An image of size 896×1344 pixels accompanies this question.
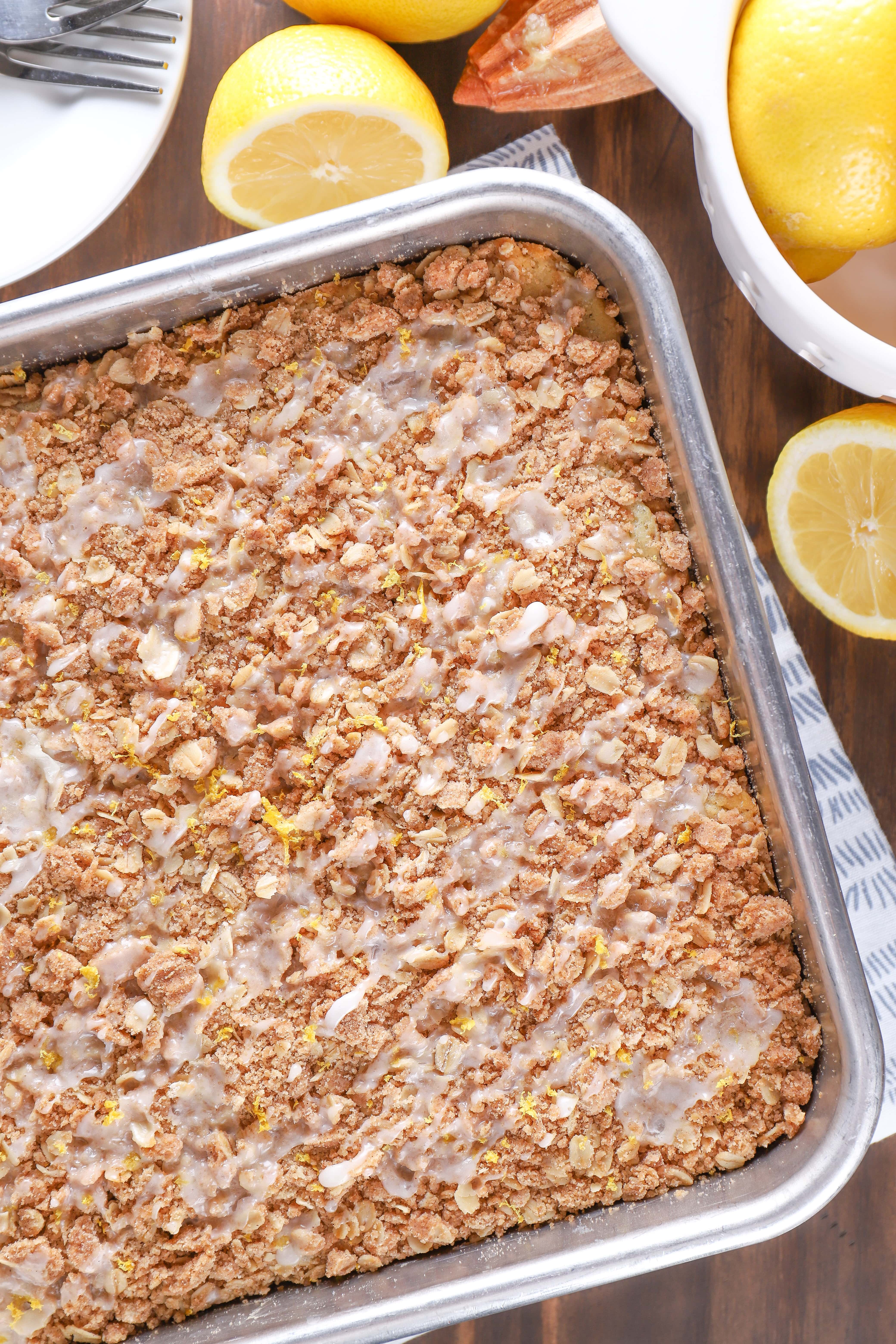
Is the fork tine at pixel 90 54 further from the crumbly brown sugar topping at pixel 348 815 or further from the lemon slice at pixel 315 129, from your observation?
the crumbly brown sugar topping at pixel 348 815

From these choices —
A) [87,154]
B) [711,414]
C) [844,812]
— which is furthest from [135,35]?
[844,812]

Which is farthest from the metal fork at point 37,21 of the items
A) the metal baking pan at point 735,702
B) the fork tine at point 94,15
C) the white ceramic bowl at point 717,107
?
the white ceramic bowl at point 717,107

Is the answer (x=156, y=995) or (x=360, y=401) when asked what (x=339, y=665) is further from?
(x=156, y=995)

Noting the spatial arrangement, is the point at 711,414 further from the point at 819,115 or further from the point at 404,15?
the point at 404,15

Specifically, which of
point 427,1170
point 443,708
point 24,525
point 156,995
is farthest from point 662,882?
point 24,525

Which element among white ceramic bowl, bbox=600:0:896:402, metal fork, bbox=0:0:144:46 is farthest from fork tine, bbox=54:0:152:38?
white ceramic bowl, bbox=600:0:896:402

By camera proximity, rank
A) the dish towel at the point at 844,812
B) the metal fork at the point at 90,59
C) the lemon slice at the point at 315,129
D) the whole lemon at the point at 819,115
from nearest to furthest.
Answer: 1. the whole lemon at the point at 819,115
2. the lemon slice at the point at 315,129
3. the metal fork at the point at 90,59
4. the dish towel at the point at 844,812
